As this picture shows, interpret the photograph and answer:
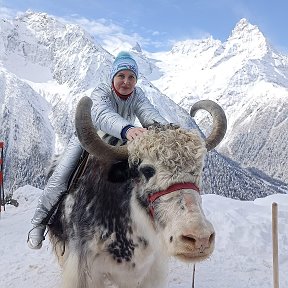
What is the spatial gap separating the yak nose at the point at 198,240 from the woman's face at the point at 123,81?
200 cm

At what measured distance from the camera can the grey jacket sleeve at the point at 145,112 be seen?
4945mm

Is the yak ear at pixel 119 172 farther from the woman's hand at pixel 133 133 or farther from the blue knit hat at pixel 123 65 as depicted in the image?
the blue knit hat at pixel 123 65

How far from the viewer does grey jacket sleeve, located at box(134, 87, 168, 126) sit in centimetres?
495

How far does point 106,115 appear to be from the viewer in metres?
4.45

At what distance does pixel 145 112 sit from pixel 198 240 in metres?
2.03

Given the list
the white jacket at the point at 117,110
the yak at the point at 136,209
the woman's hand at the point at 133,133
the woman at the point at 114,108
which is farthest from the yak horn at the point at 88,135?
the woman at the point at 114,108

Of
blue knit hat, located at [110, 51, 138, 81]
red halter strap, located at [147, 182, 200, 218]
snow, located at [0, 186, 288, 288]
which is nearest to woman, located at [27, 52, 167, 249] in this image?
blue knit hat, located at [110, 51, 138, 81]

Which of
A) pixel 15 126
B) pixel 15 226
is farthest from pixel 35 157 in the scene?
pixel 15 226

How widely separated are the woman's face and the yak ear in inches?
36.0

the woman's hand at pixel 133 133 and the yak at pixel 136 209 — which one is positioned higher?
the woman's hand at pixel 133 133

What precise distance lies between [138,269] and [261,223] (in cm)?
503

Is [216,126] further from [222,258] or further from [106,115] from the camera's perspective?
[222,258]

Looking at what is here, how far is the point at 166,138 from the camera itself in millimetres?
3992

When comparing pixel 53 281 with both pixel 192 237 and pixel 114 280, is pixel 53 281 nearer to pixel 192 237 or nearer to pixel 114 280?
pixel 114 280
